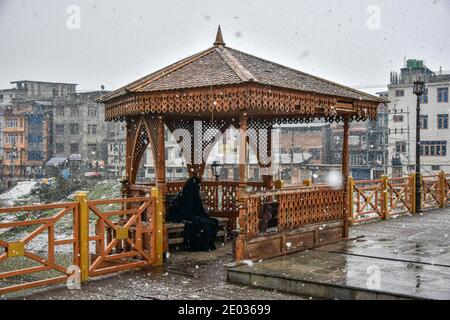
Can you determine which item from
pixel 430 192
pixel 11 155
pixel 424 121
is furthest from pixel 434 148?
pixel 11 155

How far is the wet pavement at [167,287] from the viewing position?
714cm

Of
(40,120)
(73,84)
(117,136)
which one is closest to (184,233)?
(117,136)

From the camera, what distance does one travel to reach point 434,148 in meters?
56.0

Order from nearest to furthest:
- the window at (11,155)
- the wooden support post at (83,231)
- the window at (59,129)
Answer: the wooden support post at (83,231), the window at (59,129), the window at (11,155)

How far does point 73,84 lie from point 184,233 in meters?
72.0

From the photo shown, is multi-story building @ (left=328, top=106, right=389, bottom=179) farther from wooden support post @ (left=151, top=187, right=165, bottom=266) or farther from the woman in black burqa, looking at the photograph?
wooden support post @ (left=151, top=187, right=165, bottom=266)

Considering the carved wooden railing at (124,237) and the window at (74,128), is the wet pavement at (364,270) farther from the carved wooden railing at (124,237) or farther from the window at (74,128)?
the window at (74,128)

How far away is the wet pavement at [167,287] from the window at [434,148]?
5126cm

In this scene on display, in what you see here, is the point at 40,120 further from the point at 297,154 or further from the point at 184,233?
the point at 184,233

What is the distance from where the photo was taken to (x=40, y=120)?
71188 mm

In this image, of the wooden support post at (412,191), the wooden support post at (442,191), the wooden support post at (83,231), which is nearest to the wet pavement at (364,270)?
the wooden support post at (83,231)

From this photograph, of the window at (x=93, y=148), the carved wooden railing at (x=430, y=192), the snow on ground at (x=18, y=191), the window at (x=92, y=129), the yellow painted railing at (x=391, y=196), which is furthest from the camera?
the window at (x=93, y=148)

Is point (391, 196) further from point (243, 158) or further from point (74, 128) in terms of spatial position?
point (74, 128)

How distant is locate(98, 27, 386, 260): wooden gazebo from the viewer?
27.8 ft
